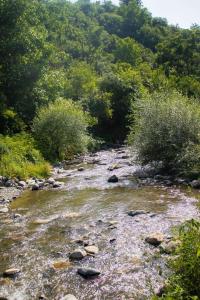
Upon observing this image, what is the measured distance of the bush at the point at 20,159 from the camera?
84.8 ft

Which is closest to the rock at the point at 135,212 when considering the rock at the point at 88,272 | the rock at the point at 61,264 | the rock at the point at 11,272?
the rock at the point at 61,264

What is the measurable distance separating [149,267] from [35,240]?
4.66 metres

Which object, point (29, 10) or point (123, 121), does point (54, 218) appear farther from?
point (123, 121)

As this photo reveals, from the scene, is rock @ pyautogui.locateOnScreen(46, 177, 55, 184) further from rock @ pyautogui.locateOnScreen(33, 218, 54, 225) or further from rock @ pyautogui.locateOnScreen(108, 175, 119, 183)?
rock @ pyautogui.locateOnScreen(33, 218, 54, 225)

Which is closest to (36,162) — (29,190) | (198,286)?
(29,190)

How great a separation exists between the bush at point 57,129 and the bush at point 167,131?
849cm

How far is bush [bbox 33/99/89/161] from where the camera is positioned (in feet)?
110

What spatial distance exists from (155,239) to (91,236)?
94.0 inches

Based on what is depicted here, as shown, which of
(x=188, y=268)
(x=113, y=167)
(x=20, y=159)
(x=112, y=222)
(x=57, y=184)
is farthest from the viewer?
(x=113, y=167)

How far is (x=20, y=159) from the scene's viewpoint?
28.1 m

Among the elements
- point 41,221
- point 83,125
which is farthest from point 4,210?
point 83,125

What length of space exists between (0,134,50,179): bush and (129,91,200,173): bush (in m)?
6.86

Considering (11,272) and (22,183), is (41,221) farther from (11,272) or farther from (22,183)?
(22,183)

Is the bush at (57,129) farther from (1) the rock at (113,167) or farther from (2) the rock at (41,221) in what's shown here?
(2) the rock at (41,221)
